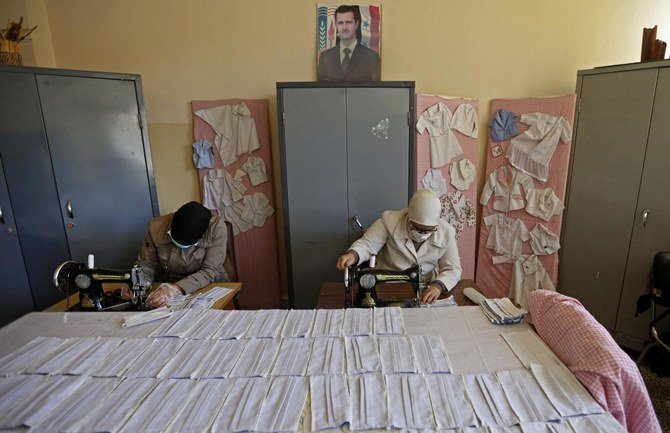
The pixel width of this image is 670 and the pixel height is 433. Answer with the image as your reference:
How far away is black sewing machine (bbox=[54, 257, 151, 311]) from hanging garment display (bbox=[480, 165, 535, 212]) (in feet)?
A: 9.10

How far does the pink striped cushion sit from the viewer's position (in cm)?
90

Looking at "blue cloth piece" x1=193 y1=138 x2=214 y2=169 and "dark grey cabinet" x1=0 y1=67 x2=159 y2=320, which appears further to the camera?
"blue cloth piece" x1=193 y1=138 x2=214 y2=169

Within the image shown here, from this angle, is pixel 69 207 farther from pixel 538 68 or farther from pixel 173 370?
pixel 538 68

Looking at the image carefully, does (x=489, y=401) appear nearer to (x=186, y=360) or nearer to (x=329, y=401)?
(x=329, y=401)

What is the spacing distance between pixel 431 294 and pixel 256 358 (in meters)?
0.91

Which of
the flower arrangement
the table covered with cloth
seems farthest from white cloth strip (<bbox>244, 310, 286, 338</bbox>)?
the flower arrangement

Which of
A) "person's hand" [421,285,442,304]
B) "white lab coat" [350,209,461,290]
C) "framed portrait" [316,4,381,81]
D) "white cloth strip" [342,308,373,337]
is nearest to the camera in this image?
"white cloth strip" [342,308,373,337]

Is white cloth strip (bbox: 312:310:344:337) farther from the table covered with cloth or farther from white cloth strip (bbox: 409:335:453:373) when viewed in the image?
white cloth strip (bbox: 409:335:453:373)

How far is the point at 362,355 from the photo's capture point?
3.57 ft

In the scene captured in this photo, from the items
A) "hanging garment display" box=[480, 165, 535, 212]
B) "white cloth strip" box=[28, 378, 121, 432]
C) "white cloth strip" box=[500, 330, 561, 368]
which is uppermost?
"hanging garment display" box=[480, 165, 535, 212]

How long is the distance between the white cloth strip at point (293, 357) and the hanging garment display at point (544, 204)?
2.55 m

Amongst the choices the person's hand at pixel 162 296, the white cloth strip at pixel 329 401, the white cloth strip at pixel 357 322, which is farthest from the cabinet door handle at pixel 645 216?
the person's hand at pixel 162 296

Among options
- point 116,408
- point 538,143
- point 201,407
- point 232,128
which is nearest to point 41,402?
point 116,408

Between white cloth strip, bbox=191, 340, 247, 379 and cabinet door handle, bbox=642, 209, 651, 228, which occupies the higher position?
cabinet door handle, bbox=642, 209, 651, 228
